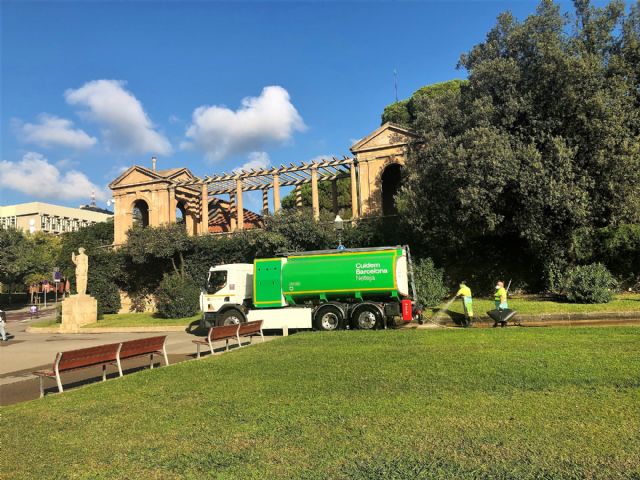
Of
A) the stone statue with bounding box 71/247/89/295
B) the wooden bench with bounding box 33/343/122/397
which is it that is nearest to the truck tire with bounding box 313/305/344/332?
the wooden bench with bounding box 33/343/122/397

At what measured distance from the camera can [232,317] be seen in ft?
57.9

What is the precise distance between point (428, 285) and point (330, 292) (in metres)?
5.75

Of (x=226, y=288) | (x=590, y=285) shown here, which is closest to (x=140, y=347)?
(x=226, y=288)

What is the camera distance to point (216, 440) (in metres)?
4.91

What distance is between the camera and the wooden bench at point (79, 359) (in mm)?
8023

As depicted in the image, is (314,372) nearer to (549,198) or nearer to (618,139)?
(549,198)

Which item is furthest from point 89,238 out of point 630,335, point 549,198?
point 630,335

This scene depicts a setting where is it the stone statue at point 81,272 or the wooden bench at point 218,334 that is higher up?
the stone statue at point 81,272

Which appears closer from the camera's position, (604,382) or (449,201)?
(604,382)

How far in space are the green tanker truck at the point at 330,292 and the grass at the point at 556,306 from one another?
341cm

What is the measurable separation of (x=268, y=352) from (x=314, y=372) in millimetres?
3172

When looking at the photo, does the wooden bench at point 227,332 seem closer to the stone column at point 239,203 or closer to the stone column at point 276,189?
the stone column at point 276,189

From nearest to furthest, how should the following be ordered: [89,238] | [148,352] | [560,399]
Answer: [560,399] → [148,352] → [89,238]

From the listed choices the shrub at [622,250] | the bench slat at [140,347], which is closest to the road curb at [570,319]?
the shrub at [622,250]
